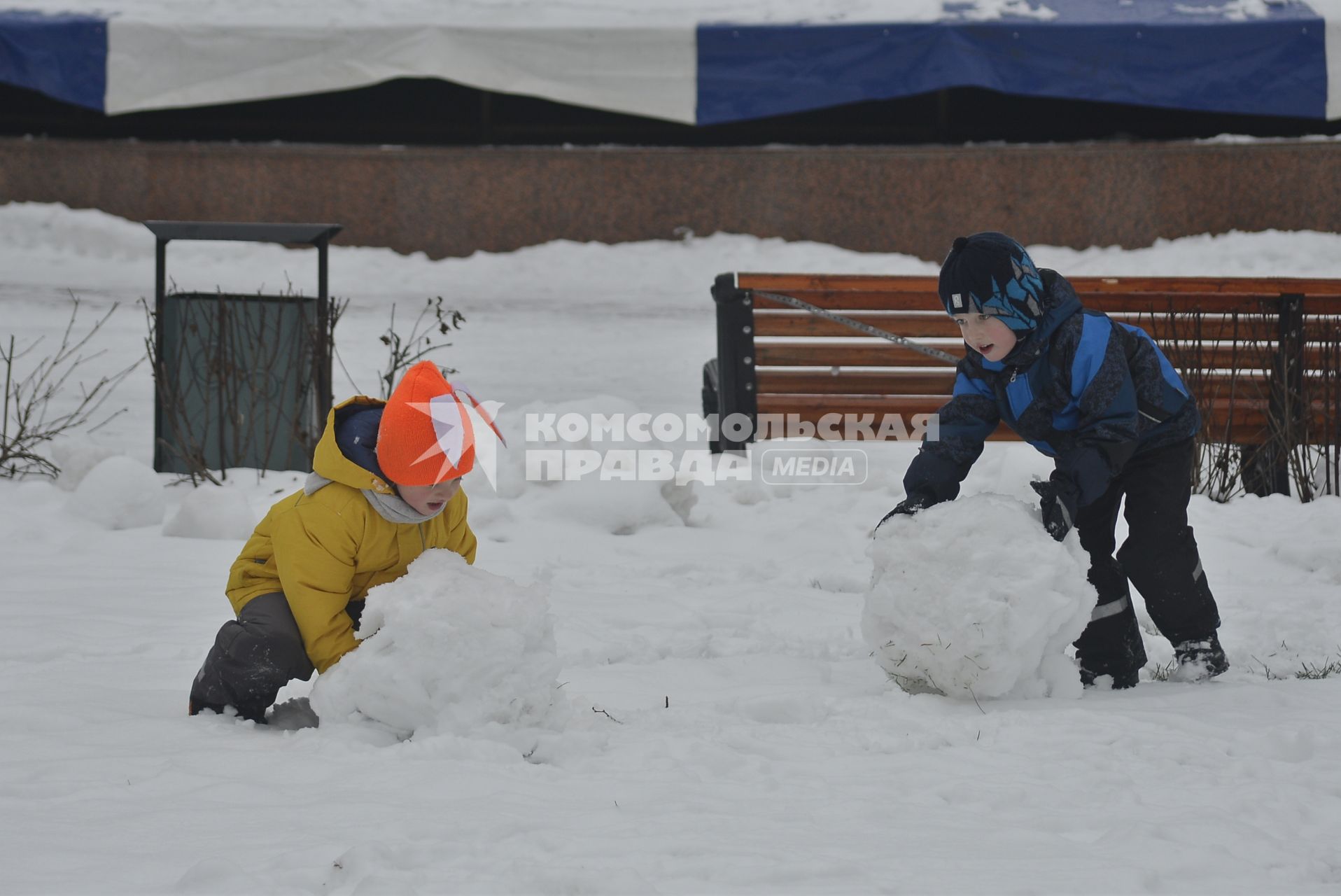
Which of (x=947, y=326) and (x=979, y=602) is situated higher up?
(x=947, y=326)

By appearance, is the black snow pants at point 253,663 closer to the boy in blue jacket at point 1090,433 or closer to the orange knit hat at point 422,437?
the orange knit hat at point 422,437

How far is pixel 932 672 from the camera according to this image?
10.1 ft

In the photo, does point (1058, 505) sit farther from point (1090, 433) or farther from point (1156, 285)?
point (1156, 285)

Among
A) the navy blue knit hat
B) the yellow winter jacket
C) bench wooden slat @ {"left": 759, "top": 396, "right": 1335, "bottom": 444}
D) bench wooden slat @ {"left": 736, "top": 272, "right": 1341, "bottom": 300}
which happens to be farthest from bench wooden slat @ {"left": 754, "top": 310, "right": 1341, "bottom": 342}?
the yellow winter jacket

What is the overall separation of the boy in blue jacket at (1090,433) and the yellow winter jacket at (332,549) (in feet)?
4.23

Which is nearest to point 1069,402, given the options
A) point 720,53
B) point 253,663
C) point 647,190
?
point 253,663

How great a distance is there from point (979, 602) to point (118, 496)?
143 inches

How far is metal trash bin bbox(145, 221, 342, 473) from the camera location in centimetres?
583

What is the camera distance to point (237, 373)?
583cm

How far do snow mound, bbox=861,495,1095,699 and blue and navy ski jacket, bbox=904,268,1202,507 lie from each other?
195mm

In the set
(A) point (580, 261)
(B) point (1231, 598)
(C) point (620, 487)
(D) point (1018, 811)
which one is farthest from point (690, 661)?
(A) point (580, 261)

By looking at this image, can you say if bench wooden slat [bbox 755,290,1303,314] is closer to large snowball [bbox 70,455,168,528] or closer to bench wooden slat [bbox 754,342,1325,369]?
bench wooden slat [bbox 754,342,1325,369]

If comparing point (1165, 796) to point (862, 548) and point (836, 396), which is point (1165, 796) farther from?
point (836, 396)

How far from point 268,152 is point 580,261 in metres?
3.61
